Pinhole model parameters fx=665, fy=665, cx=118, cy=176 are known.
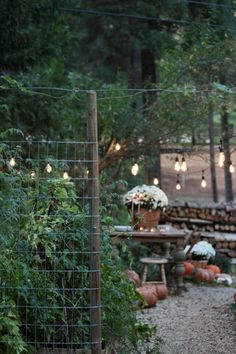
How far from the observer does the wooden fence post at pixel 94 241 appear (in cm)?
447

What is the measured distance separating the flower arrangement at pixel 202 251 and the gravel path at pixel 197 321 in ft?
3.44

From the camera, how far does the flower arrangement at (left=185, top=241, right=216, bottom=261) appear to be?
1081 cm

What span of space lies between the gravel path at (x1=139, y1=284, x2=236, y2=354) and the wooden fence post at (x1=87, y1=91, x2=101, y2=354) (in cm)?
173

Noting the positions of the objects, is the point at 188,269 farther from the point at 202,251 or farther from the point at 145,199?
the point at 145,199

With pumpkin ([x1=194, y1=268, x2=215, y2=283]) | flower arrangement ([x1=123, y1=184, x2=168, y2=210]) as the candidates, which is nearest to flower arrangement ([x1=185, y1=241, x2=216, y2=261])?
pumpkin ([x1=194, y1=268, x2=215, y2=283])

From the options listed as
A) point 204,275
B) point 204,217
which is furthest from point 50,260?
point 204,217

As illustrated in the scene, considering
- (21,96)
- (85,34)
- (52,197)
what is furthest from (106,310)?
(85,34)

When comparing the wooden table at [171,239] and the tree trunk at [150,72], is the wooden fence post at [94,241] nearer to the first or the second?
the wooden table at [171,239]

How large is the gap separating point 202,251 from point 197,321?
11.3 ft

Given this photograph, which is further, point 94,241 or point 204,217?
point 204,217

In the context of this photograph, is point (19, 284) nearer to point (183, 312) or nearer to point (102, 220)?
point (102, 220)

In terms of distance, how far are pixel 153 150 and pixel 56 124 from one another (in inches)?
82.5

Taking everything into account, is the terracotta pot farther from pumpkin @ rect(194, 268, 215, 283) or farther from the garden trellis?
the garden trellis

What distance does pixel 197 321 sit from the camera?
7449 millimetres
